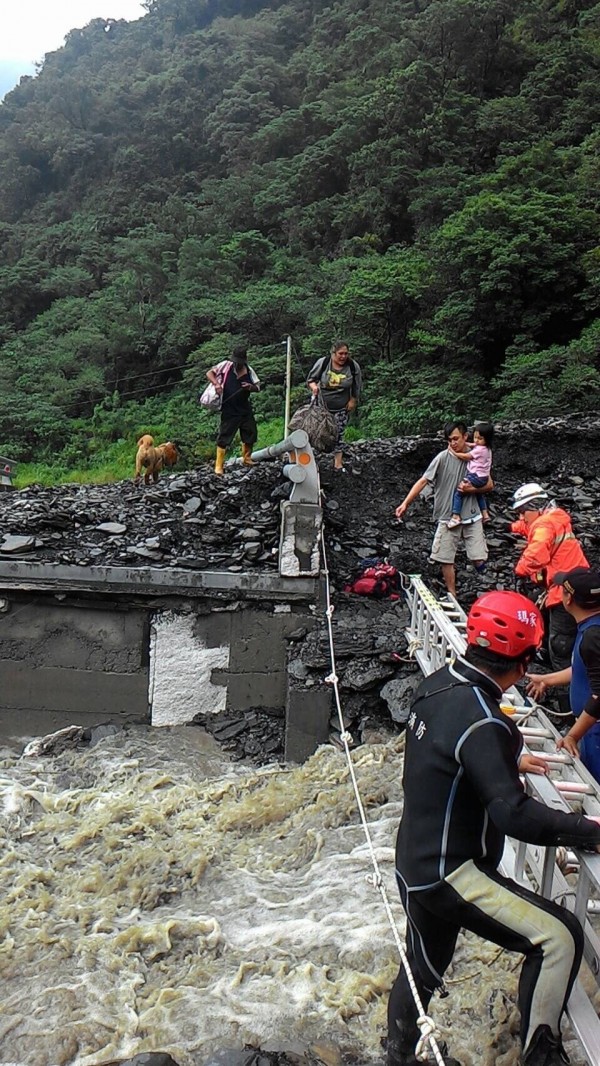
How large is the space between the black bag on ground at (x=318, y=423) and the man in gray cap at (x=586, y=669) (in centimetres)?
568

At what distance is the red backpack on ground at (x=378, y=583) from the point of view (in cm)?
751

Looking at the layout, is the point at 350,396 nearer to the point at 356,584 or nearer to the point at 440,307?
the point at 356,584

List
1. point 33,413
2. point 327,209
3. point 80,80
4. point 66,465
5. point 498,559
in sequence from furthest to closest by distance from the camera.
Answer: point 80,80, point 327,209, point 33,413, point 66,465, point 498,559

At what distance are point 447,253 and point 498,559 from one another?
12.2m

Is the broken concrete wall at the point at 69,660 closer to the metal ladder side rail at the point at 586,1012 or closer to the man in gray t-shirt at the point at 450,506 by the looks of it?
the man in gray t-shirt at the point at 450,506

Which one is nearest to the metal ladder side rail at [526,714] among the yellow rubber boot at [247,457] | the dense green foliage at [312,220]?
the yellow rubber boot at [247,457]

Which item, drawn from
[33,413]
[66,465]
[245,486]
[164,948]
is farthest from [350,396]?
[33,413]

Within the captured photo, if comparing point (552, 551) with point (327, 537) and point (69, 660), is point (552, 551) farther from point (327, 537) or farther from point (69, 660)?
point (69, 660)

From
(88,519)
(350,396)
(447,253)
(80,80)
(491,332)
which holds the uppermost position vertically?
(80,80)

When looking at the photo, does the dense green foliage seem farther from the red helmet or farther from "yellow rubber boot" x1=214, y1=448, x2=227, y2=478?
the red helmet

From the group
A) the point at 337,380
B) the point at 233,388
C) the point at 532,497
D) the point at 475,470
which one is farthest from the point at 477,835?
the point at 233,388

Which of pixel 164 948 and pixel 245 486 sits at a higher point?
pixel 245 486

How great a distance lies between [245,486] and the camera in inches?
340

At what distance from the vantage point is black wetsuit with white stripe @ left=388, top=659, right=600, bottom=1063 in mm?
2076
